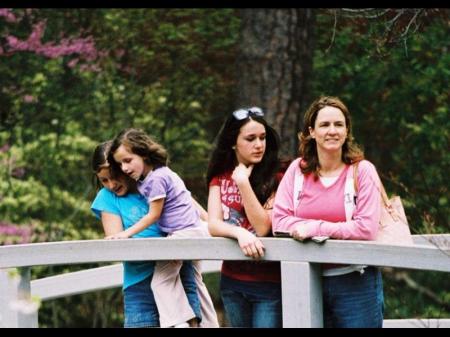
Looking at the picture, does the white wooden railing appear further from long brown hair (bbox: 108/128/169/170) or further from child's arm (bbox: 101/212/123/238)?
long brown hair (bbox: 108/128/169/170)

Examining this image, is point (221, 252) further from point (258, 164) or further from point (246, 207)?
point (258, 164)

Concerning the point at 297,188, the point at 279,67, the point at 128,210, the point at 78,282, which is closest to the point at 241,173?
the point at 297,188

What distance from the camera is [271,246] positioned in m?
5.17

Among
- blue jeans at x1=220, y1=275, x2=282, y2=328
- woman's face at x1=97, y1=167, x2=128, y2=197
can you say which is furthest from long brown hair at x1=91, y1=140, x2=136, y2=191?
blue jeans at x1=220, y1=275, x2=282, y2=328

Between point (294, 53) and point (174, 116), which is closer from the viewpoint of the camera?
point (294, 53)

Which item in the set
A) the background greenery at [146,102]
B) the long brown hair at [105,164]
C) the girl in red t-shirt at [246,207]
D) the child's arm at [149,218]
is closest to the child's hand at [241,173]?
the girl in red t-shirt at [246,207]

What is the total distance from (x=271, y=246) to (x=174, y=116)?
6.61 metres

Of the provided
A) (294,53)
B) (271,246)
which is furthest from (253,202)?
(294,53)

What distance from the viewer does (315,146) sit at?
5.26 metres

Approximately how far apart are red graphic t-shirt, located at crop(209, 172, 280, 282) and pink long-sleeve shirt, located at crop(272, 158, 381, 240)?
246 mm

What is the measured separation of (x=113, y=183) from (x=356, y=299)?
4.16 feet

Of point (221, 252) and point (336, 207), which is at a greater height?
point (336, 207)

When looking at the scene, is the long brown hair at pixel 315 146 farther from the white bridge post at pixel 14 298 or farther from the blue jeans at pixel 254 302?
the white bridge post at pixel 14 298
